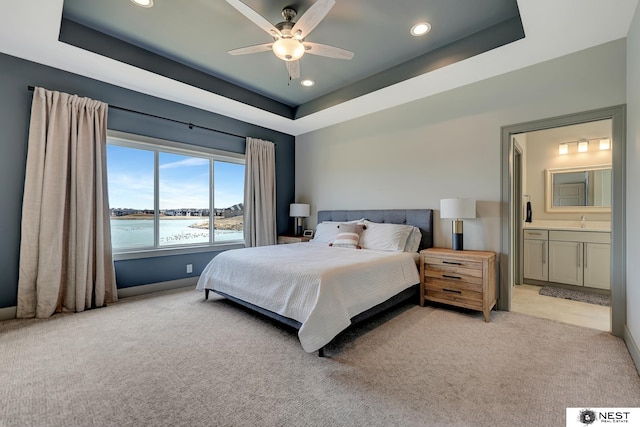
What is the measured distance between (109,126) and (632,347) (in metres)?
5.60

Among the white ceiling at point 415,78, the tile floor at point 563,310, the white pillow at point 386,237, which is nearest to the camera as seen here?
the white ceiling at point 415,78

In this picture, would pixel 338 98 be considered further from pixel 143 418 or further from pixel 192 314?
pixel 143 418

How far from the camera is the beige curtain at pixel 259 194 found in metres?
4.82

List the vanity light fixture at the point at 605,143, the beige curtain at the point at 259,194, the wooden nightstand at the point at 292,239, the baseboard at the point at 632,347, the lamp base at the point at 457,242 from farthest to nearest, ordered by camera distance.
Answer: the wooden nightstand at the point at 292,239
the beige curtain at the point at 259,194
the vanity light fixture at the point at 605,143
the lamp base at the point at 457,242
the baseboard at the point at 632,347

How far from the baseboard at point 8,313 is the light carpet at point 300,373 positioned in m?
0.18

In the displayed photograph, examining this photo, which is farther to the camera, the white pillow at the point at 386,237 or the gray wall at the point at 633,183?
the white pillow at the point at 386,237

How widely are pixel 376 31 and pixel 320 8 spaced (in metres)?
1.02

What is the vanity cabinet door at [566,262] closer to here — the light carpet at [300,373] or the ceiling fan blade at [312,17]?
the light carpet at [300,373]

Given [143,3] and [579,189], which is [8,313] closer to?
[143,3]

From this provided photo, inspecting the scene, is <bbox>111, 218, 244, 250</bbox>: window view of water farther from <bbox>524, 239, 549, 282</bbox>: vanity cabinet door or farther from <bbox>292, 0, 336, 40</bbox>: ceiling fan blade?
<bbox>524, 239, 549, 282</bbox>: vanity cabinet door

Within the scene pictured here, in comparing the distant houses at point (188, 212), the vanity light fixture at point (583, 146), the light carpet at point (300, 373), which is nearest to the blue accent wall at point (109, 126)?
the distant houses at point (188, 212)

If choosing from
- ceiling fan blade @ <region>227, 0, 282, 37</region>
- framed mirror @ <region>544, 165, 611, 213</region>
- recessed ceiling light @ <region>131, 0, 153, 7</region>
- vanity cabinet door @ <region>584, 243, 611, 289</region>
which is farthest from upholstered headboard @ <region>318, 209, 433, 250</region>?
recessed ceiling light @ <region>131, 0, 153, 7</region>

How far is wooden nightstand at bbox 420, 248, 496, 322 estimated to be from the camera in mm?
2891

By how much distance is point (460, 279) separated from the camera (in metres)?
3.04
